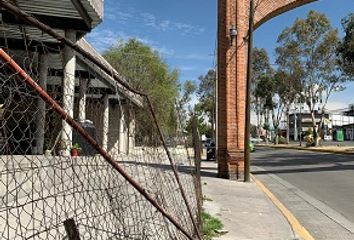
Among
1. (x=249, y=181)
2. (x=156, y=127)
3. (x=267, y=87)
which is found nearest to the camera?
(x=156, y=127)

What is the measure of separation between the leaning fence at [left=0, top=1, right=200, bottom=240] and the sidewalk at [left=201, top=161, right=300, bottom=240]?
1951 mm

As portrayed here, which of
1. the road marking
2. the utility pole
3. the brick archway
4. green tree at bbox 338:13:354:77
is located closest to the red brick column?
the brick archway

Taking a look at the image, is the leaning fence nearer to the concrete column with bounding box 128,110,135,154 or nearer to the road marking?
the concrete column with bounding box 128,110,135,154

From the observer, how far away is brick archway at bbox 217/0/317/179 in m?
17.2

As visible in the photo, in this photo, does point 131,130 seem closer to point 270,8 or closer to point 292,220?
point 292,220

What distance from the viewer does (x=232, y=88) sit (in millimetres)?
17312

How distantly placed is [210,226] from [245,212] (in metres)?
2.28

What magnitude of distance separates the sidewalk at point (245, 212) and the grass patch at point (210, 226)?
132 millimetres

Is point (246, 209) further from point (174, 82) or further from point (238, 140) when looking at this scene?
point (174, 82)

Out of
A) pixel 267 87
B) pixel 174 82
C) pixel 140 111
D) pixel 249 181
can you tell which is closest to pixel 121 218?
pixel 140 111

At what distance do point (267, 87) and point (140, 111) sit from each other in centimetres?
6502

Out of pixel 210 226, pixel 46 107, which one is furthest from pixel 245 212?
pixel 46 107

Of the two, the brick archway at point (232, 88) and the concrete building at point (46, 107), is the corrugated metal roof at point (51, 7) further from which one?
the brick archway at point (232, 88)

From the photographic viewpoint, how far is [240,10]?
687 inches
